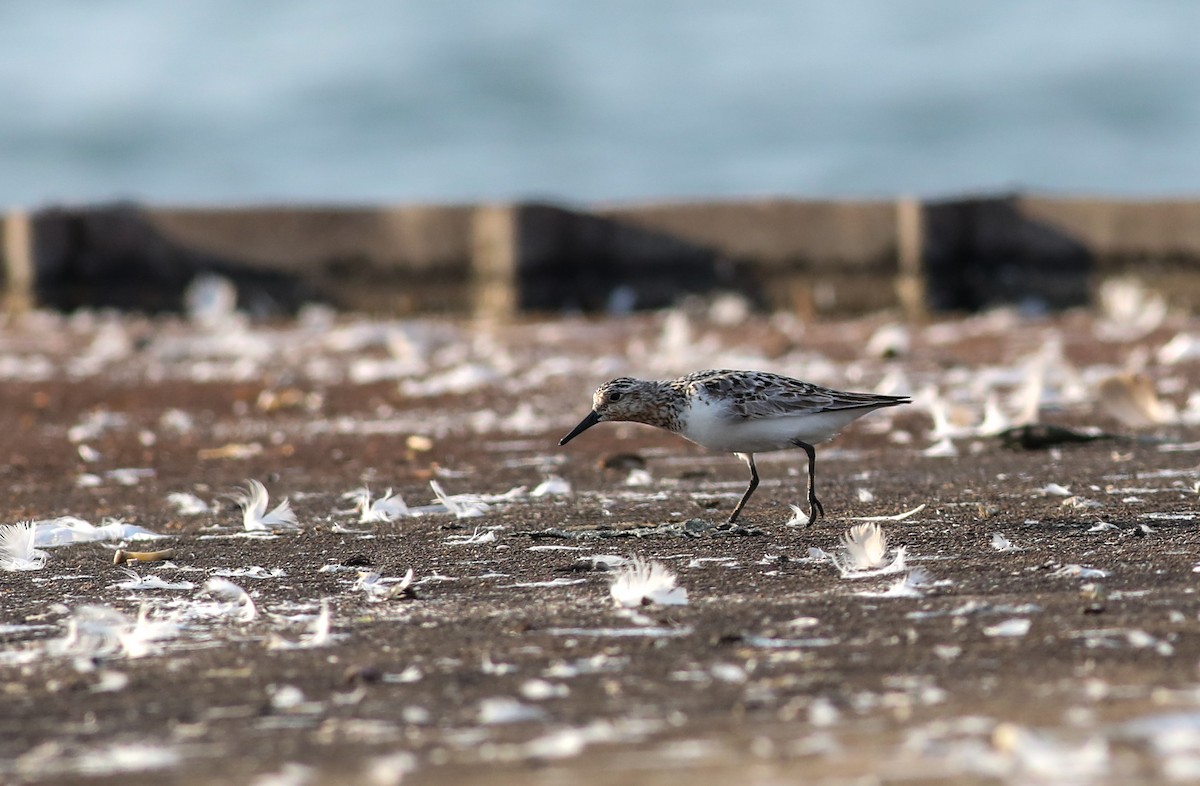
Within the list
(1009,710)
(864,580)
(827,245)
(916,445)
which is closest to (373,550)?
(864,580)

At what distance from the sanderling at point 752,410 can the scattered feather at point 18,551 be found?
227 cm

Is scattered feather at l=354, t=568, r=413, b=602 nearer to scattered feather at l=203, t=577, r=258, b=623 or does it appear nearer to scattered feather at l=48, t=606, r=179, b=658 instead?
scattered feather at l=203, t=577, r=258, b=623

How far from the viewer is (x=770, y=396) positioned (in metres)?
6.11

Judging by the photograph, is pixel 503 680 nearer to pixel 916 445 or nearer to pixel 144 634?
pixel 144 634

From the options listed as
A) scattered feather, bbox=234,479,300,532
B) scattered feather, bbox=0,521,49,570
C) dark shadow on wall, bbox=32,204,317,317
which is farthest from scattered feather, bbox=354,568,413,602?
dark shadow on wall, bbox=32,204,317,317

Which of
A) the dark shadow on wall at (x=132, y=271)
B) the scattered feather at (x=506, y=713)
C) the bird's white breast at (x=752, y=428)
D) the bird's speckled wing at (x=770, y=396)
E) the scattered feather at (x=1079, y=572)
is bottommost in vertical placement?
the scattered feather at (x=506, y=713)

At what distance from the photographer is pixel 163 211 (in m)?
14.3

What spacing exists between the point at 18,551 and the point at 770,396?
2.66m

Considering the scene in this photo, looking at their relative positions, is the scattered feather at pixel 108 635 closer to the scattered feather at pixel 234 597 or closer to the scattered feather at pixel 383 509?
the scattered feather at pixel 234 597

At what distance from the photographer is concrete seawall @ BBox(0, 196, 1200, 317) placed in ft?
43.0

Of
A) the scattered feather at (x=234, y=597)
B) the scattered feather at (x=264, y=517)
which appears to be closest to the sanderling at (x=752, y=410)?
the scattered feather at (x=264, y=517)

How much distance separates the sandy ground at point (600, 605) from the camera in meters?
3.37

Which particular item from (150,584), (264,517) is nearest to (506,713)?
(150,584)

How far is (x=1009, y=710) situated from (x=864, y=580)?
1.33 meters
